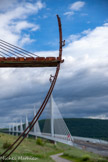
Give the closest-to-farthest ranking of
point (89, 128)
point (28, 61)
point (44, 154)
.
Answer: point (28, 61)
point (44, 154)
point (89, 128)

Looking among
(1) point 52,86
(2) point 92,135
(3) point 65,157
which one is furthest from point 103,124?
(1) point 52,86

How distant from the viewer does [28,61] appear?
828 cm

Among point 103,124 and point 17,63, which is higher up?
point 17,63

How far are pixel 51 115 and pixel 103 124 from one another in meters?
67.8

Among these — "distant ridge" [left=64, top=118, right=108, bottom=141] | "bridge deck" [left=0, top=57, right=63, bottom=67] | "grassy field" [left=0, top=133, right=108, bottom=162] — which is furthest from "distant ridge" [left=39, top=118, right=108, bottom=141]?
"bridge deck" [left=0, top=57, right=63, bottom=67]

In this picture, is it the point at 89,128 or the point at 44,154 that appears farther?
the point at 89,128

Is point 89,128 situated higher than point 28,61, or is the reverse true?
point 28,61

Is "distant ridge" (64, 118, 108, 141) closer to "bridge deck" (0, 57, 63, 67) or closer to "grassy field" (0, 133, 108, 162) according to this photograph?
"grassy field" (0, 133, 108, 162)

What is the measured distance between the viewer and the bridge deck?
8.25 metres

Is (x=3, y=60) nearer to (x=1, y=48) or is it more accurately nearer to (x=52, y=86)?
(x=1, y=48)

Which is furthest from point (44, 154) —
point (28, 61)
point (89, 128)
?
point (89, 128)

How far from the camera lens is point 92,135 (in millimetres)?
84500

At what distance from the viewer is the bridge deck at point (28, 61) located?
8250mm

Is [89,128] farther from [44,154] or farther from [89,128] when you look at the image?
[44,154]
